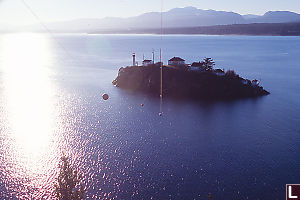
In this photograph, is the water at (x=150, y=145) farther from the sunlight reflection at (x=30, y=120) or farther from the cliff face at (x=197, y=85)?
the cliff face at (x=197, y=85)

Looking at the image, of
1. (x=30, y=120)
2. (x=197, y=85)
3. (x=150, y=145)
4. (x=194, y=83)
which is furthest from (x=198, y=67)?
(x=30, y=120)

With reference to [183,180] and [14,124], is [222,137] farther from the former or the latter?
[14,124]

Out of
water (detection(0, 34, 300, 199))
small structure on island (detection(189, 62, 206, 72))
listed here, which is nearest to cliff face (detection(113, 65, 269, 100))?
small structure on island (detection(189, 62, 206, 72))

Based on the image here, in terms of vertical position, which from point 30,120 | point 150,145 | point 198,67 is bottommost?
point 150,145

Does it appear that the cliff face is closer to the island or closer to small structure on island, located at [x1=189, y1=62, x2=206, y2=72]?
the island

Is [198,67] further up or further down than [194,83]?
further up

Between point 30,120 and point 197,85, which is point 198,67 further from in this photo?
point 30,120

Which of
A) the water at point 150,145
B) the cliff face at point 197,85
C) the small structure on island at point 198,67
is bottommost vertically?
the water at point 150,145

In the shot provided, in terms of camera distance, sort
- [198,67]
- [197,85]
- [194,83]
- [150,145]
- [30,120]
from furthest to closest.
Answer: [198,67]
[194,83]
[197,85]
[30,120]
[150,145]

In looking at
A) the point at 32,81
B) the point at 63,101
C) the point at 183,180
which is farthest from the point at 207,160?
the point at 32,81

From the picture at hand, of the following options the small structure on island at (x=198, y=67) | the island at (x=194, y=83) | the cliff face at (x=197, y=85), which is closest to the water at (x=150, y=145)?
the cliff face at (x=197, y=85)
